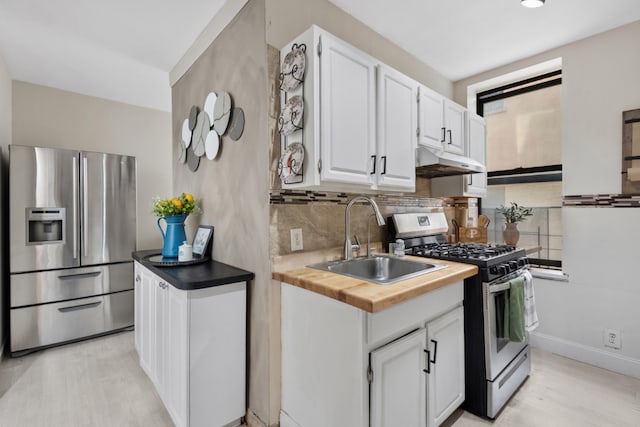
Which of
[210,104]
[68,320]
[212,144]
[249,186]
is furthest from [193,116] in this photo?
[68,320]

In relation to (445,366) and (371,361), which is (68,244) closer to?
(371,361)

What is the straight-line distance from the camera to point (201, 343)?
1.57m

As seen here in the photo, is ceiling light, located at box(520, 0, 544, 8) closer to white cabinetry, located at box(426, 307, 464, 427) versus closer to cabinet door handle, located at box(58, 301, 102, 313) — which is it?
white cabinetry, located at box(426, 307, 464, 427)

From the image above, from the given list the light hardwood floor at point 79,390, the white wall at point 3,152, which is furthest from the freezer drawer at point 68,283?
the light hardwood floor at point 79,390

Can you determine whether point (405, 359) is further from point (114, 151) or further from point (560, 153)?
point (114, 151)

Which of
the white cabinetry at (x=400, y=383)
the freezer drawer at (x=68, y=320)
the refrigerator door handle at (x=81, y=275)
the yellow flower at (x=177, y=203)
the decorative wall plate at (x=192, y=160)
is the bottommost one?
the freezer drawer at (x=68, y=320)

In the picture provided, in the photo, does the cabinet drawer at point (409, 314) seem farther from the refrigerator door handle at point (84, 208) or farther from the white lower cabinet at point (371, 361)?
the refrigerator door handle at point (84, 208)

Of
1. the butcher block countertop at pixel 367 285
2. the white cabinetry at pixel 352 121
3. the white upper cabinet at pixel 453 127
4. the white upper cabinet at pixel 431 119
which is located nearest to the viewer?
the butcher block countertop at pixel 367 285

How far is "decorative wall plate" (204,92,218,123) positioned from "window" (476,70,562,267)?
285 cm

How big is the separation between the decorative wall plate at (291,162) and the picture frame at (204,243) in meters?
0.94

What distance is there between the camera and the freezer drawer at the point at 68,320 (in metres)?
2.64

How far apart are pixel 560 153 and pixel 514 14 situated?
Answer: 142cm

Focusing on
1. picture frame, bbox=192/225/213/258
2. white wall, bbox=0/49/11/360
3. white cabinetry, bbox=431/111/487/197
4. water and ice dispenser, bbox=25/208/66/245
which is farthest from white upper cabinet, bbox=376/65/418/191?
white wall, bbox=0/49/11/360

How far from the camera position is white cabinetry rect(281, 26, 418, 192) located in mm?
1505
